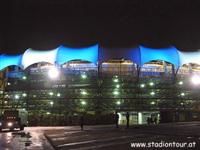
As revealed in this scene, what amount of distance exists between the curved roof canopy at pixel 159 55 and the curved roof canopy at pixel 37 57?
16.2 metres

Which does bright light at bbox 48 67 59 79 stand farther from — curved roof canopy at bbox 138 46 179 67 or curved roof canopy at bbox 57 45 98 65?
curved roof canopy at bbox 138 46 179 67

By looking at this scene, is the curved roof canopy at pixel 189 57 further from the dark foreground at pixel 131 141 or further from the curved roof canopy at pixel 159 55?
the dark foreground at pixel 131 141

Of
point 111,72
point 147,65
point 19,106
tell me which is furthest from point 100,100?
point 19,106

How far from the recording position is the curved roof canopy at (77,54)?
66.2 metres

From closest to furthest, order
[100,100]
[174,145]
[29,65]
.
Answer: [174,145], [100,100], [29,65]

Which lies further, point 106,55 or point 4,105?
point 4,105

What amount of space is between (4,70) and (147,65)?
3072 cm

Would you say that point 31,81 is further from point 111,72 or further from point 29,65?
point 111,72

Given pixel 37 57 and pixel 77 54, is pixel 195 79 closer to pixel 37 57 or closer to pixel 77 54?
pixel 77 54

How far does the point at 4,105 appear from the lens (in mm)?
71562

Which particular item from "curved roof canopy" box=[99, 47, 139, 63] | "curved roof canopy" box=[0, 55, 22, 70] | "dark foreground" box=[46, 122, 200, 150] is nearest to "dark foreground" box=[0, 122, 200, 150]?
"dark foreground" box=[46, 122, 200, 150]

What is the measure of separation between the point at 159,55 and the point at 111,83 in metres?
10.6

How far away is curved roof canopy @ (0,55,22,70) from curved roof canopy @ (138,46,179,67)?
24372 millimetres

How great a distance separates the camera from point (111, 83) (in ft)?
220
